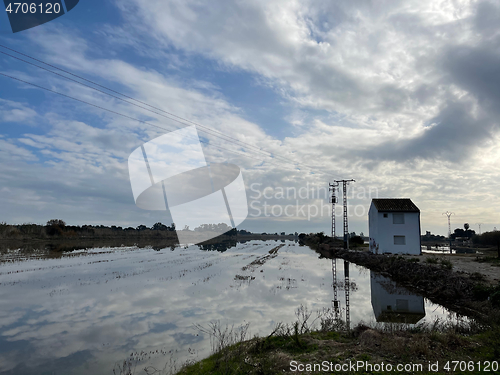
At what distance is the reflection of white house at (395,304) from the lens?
36.9ft

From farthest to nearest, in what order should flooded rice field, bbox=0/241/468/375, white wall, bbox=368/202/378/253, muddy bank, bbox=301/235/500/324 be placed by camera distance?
white wall, bbox=368/202/378/253
muddy bank, bbox=301/235/500/324
flooded rice field, bbox=0/241/468/375

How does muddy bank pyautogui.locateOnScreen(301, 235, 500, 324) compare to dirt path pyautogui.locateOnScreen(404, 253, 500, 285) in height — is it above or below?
below

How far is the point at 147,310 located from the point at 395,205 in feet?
98.8

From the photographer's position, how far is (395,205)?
33.8 m

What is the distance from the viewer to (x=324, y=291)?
1623 cm

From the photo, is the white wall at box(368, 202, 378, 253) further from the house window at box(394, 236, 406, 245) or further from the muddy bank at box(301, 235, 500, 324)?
the muddy bank at box(301, 235, 500, 324)

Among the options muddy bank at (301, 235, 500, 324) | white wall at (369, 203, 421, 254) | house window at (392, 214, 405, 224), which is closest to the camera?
muddy bank at (301, 235, 500, 324)

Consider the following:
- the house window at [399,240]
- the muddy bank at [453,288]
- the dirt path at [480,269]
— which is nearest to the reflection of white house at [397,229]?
the house window at [399,240]

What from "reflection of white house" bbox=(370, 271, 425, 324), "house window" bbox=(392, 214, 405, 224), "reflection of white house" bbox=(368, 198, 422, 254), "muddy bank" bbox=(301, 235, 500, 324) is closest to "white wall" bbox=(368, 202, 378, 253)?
"reflection of white house" bbox=(368, 198, 422, 254)

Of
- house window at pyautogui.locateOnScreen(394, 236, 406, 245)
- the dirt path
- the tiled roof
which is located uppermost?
the tiled roof

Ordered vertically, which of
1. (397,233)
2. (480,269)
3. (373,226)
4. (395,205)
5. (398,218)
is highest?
(395,205)

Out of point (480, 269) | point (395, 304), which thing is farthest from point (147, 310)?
point (480, 269)

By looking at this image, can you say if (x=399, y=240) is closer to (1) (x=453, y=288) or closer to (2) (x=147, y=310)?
(1) (x=453, y=288)

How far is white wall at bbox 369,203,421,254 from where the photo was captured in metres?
32.1
